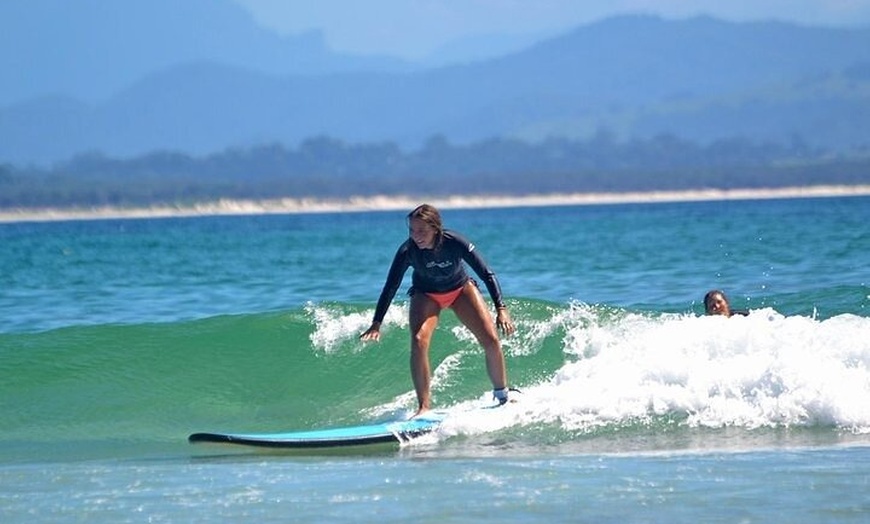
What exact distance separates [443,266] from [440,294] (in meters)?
0.23

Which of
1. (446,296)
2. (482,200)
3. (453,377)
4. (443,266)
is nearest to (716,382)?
(446,296)

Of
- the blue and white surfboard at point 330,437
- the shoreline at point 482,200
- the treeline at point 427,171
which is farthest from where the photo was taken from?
the shoreline at point 482,200

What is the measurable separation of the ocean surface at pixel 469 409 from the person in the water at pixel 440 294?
1.49 feet

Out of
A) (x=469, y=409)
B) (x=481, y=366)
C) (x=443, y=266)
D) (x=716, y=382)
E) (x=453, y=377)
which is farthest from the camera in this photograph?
(x=481, y=366)

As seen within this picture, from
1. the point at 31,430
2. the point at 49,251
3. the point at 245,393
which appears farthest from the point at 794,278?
the point at 49,251

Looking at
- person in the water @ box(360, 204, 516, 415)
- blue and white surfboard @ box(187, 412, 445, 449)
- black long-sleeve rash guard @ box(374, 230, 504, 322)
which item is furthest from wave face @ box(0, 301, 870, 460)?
black long-sleeve rash guard @ box(374, 230, 504, 322)

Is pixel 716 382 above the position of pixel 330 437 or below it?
above

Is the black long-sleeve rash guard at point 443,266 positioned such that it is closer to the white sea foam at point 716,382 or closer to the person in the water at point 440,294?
the person in the water at point 440,294

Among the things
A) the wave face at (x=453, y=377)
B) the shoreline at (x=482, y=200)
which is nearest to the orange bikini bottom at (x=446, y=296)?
the wave face at (x=453, y=377)

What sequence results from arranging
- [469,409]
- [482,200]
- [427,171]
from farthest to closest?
[427,171], [482,200], [469,409]

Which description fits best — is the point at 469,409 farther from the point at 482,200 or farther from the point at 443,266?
the point at 482,200

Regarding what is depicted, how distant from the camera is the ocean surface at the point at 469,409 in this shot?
788cm

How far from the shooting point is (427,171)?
125 m

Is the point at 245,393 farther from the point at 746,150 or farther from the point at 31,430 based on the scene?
the point at 746,150
